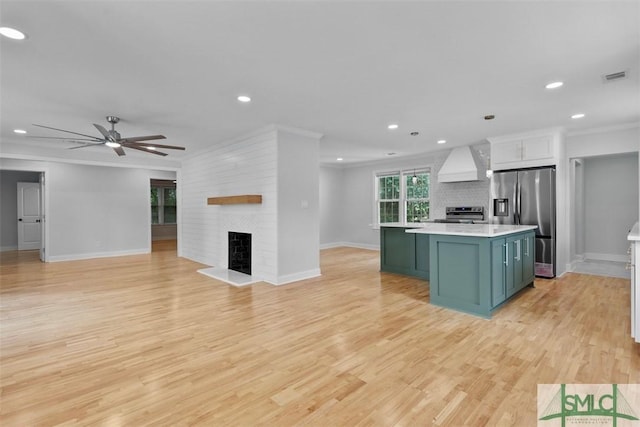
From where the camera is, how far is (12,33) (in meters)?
2.31

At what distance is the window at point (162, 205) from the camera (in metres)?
12.1

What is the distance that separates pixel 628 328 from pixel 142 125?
22.6 ft

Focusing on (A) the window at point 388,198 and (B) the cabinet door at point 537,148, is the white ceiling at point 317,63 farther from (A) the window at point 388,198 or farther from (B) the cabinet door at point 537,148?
(A) the window at point 388,198

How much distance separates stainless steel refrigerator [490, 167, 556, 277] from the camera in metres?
5.22

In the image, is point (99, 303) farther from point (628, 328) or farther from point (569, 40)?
point (628, 328)

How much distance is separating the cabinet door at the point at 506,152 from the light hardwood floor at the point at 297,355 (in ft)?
8.03

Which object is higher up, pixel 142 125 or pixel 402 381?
pixel 142 125

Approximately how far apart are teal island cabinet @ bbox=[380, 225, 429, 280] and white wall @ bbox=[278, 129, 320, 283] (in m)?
1.34

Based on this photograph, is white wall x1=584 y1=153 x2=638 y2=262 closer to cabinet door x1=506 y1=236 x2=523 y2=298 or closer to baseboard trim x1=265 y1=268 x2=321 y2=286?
cabinet door x1=506 y1=236 x2=523 y2=298

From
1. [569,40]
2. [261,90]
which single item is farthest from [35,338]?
[569,40]

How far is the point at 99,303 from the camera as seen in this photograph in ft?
13.3

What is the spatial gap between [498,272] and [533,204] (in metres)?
2.67

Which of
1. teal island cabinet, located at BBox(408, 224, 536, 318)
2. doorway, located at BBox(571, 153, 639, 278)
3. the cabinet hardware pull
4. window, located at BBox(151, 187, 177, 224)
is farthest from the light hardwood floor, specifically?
window, located at BBox(151, 187, 177, 224)

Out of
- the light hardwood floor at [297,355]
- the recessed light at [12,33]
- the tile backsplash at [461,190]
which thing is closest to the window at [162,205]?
the light hardwood floor at [297,355]
